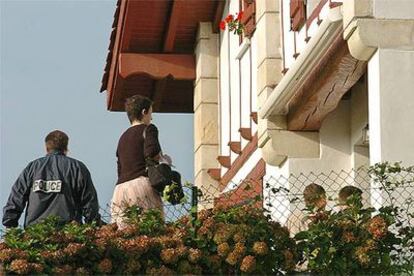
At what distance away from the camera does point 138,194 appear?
12875mm

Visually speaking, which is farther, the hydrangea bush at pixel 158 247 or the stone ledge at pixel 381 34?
the stone ledge at pixel 381 34

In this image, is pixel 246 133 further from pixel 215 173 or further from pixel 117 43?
pixel 117 43

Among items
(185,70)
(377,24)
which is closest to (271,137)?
(377,24)

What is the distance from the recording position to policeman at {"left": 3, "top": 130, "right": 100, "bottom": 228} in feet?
41.8

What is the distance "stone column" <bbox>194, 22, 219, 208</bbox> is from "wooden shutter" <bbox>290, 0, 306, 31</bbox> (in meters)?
5.37

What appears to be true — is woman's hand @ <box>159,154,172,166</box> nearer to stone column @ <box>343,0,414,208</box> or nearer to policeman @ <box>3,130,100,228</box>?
policeman @ <box>3,130,100,228</box>

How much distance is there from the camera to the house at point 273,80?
13.5 metres

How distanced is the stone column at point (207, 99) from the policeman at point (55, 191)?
9.43 m

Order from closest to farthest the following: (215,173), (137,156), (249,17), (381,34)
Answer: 1. (137,156)
2. (381,34)
3. (249,17)
4. (215,173)

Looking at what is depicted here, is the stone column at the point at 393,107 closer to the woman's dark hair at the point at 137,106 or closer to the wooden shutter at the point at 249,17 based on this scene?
the woman's dark hair at the point at 137,106

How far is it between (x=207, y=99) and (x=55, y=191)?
9936 mm

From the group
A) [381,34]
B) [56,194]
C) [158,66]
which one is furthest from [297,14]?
[158,66]

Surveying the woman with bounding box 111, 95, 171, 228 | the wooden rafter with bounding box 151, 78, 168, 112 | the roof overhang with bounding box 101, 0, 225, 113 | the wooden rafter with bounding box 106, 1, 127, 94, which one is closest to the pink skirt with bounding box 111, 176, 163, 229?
the woman with bounding box 111, 95, 171, 228

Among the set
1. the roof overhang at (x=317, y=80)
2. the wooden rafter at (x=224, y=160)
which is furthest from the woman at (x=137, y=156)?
the wooden rafter at (x=224, y=160)
